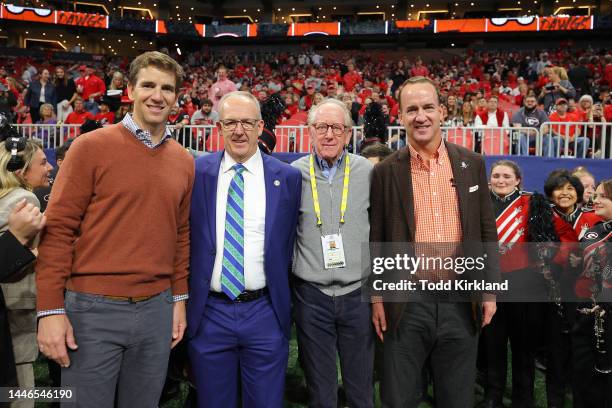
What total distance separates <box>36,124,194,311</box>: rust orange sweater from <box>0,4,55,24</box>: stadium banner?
108 ft

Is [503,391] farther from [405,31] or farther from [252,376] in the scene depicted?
[405,31]

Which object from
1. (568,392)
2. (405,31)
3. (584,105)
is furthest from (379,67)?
(568,392)

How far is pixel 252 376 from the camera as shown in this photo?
246cm

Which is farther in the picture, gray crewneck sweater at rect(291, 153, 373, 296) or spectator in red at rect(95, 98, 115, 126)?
spectator in red at rect(95, 98, 115, 126)

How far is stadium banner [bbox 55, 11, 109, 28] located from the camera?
30469 mm

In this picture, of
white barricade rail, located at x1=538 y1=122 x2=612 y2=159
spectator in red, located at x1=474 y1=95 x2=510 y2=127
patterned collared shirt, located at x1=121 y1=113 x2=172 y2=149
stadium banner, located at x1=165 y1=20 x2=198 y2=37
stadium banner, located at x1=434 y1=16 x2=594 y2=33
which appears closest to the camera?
patterned collared shirt, located at x1=121 y1=113 x2=172 y2=149

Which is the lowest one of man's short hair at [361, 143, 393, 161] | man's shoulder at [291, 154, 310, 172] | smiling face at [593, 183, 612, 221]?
smiling face at [593, 183, 612, 221]

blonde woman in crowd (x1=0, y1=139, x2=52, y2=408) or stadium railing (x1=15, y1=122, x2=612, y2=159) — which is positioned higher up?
stadium railing (x1=15, y1=122, x2=612, y2=159)

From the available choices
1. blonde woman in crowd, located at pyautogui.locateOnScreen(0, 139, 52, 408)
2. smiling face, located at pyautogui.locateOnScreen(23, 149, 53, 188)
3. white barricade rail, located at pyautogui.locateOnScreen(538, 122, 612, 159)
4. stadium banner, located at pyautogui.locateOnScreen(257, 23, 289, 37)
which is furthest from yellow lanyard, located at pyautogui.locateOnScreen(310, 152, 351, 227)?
stadium banner, located at pyautogui.locateOnScreen(257, 23, 289, 37)

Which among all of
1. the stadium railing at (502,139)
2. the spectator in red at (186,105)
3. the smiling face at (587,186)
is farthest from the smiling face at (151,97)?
the spectator in red at (186,105)

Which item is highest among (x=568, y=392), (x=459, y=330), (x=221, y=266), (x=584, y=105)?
(x=584, y=105)

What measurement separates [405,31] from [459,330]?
29470 mm

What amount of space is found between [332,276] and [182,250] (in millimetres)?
746

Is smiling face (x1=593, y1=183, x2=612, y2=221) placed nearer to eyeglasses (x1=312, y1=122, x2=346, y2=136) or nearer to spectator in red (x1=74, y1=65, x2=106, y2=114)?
eyeglasses (x1=312, y1=122, x2=346, y2=136)
